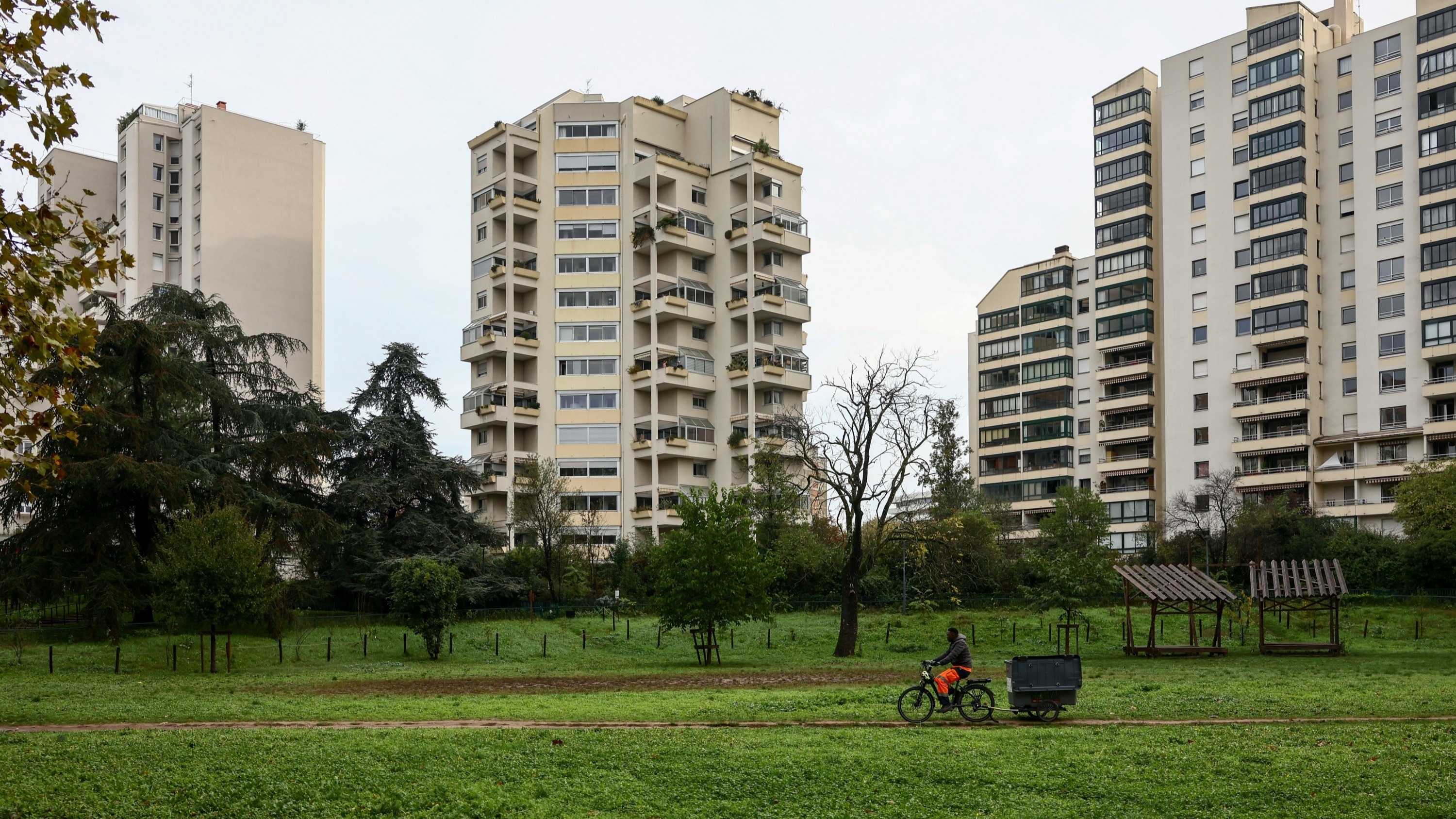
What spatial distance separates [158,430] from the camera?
177ft

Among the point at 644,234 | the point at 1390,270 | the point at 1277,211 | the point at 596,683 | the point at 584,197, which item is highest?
the point at 584,197

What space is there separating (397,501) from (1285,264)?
73074mm

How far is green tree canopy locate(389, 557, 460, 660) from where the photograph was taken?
4800cm

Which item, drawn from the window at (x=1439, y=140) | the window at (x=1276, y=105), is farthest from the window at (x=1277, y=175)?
the window at (x=1439, y=140)

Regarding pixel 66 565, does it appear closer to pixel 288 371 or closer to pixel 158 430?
pixel 158 430

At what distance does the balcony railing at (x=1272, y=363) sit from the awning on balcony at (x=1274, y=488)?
31.9 ft

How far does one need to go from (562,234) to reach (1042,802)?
8472 cm

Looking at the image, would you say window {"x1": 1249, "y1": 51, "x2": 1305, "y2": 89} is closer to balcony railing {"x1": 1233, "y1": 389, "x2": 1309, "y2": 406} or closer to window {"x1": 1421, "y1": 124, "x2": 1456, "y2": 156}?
window {"x1": 1421, "y1": 124, "x2": 1456, "y2": 156}

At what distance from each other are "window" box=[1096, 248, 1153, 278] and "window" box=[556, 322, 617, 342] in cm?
4867

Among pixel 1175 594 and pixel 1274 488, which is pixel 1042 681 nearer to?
pixel 1175 594

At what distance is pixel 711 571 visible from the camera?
47844mm

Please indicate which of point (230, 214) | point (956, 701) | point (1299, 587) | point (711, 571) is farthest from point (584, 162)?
point (956, 701)

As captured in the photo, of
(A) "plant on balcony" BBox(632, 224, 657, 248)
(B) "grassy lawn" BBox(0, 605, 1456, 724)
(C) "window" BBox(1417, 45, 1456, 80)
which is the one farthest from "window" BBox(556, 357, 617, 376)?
(C) "window" BBox(1417, 45, 1456, 80)

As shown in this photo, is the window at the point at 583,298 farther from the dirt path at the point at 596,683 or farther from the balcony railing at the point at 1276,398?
the dirt path at the point at 596,683
